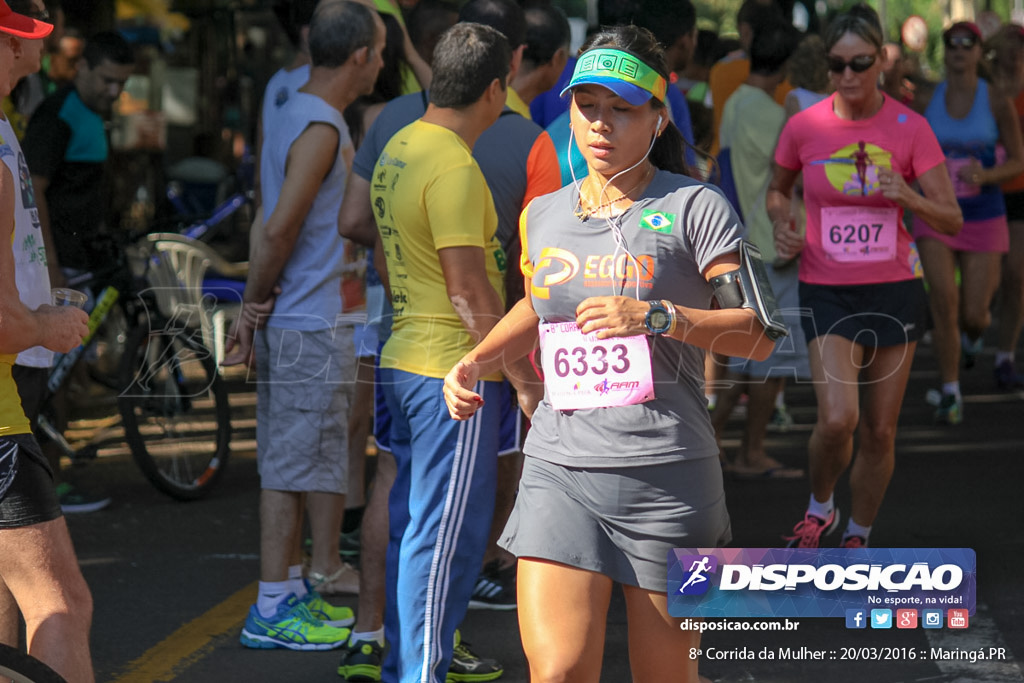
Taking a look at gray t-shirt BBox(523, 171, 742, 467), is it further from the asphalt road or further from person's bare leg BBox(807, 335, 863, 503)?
person's bare leg BBox(807, 335, 863, 503)

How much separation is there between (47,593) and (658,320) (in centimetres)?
160

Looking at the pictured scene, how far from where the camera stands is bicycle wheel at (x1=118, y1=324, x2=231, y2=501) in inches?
282

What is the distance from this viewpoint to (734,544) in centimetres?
629

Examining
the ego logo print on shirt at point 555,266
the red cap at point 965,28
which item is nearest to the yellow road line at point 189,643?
the ego logo print on shirt at point 555,266

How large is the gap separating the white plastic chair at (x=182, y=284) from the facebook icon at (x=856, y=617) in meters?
4.03

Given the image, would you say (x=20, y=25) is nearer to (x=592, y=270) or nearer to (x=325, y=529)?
(x=592, y=270)

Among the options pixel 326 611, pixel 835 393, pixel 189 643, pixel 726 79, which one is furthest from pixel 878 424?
pixel 726 79

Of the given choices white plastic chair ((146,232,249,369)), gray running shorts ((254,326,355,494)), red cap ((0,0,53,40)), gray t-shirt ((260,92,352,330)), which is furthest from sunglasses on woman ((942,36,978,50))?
red cap ((0,0,53,40))

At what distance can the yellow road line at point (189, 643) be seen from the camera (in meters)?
4.79

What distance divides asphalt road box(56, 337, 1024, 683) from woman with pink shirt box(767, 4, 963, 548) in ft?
2.29

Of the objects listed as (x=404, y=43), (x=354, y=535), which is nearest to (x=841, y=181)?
(x=404, y=43)

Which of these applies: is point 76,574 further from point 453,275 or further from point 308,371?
point 308,371

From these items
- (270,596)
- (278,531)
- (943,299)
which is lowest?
(270,596)

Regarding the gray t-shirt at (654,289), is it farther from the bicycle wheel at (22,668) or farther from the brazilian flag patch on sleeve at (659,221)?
the bicycle wheel at (22,668)
